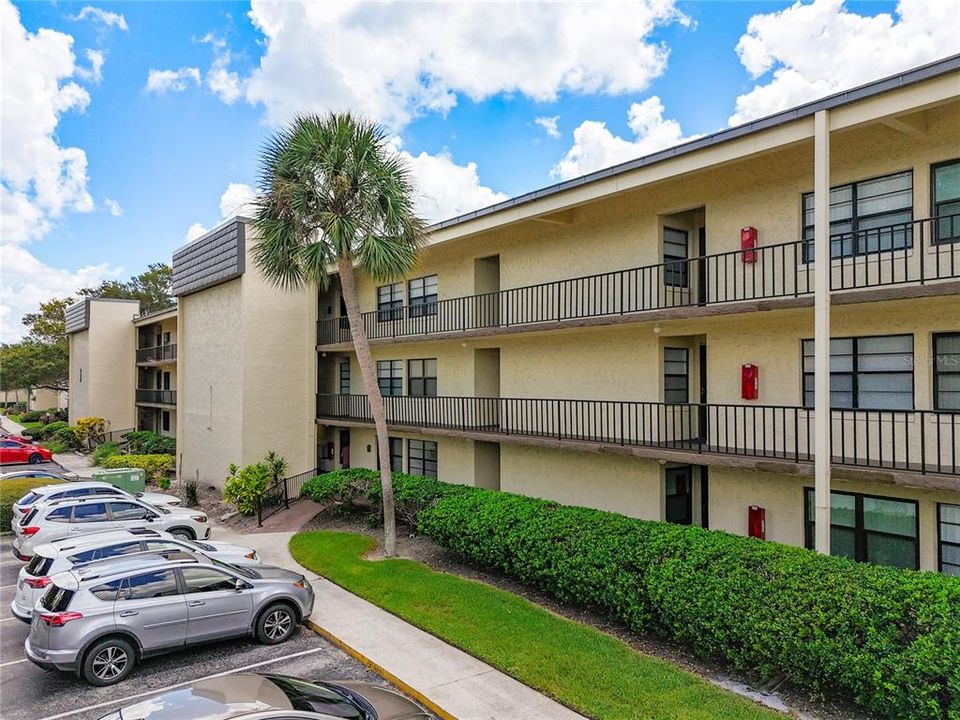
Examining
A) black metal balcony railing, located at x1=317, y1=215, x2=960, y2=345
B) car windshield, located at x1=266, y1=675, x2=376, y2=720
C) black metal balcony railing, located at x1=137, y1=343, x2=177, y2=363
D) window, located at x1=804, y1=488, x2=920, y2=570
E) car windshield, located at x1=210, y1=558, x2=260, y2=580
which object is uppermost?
black metal balcony railing, located at x1=317, y1=215, x2=960, y2=345

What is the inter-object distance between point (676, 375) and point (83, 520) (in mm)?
14538

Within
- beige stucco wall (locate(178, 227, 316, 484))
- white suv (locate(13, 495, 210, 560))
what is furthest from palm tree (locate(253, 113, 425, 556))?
beige stucco wall (locate(178, 227, 316, 484))

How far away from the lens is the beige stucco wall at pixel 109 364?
39125 millimetres

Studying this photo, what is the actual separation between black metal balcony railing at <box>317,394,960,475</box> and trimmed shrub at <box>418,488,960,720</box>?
2487mm

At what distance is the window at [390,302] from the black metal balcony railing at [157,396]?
1731 centimetres

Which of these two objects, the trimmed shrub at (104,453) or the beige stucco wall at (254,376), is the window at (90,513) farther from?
the trimmed shrub at (104,453)

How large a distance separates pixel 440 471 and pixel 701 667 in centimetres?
1248

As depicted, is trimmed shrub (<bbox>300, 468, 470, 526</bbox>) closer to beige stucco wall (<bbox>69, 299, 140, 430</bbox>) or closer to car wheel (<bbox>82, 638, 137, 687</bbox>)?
car wheel (<bbox>82, 638, 137, 687</bbox>)

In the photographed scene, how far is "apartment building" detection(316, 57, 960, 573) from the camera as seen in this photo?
383 inches

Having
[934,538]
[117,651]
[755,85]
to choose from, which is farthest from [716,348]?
[117,651]

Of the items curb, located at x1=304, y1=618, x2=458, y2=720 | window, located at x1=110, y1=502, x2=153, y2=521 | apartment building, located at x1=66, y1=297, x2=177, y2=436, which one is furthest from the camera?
apartment building, located at x1=66, y1=297, x2=177, y2=436

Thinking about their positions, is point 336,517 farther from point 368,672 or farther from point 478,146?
point 478,146

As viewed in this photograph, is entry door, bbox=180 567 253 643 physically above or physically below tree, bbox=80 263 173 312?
below

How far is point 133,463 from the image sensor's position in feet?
90.6
